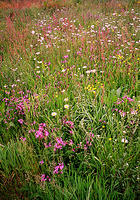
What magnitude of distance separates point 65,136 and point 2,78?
6.56ft

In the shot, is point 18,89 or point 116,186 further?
point 18,89

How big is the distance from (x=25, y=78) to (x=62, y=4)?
740 cm

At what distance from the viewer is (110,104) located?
81.6 inches

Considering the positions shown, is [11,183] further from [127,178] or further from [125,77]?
[125,77]

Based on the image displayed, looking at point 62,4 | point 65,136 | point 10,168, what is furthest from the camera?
point 62,4

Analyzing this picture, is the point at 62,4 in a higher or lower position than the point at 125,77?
higher

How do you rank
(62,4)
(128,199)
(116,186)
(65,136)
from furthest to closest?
1. (62,4)
2. (65,136)
3. (116,186)
4. (128,199)

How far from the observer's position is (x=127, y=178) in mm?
1307

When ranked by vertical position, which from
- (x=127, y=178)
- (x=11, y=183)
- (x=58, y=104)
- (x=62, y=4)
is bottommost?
(x=11, y=183)

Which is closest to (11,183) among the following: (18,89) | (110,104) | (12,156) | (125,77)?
(12,156)

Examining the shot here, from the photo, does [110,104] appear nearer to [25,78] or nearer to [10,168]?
[10,168]

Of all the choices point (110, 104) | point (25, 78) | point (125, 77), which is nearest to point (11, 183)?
point (110, 104)

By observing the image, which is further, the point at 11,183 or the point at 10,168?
the point at 10,168

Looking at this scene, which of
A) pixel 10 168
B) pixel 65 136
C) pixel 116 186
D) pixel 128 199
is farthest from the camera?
pixel 65 136
